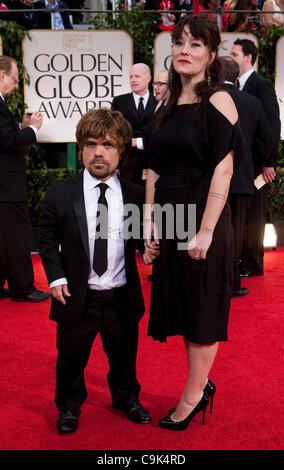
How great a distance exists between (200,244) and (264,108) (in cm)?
288

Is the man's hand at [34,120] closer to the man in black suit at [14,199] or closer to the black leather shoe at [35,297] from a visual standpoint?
the man in black suit at [14,199]

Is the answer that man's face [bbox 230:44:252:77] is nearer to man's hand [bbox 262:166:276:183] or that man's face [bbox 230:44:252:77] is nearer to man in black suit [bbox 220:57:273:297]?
man in black suit [bbox 220:57:273:297]

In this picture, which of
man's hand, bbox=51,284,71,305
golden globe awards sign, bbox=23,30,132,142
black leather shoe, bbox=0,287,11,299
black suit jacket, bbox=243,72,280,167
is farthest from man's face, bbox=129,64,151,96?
man's hand, bbox=51,284,71,305

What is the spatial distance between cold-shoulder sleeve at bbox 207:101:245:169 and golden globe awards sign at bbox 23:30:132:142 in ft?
12.9

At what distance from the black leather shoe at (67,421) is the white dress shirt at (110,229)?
0.54 m

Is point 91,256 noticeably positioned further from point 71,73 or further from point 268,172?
point 71,73

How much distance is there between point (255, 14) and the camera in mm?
6547

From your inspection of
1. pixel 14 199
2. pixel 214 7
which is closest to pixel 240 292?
pixel 14 199

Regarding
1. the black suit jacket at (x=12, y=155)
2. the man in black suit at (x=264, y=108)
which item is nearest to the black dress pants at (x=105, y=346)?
the black suit jacket at (x=12, y=155)

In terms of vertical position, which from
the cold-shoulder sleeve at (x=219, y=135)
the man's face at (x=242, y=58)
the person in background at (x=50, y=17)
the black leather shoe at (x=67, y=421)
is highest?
the person in background at (x=50, y=17)

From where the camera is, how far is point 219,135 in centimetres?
211

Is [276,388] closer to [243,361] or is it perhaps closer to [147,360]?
[243,361]

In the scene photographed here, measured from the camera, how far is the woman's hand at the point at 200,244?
216 cm

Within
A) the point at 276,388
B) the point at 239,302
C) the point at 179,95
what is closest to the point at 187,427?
the point at 276,388
